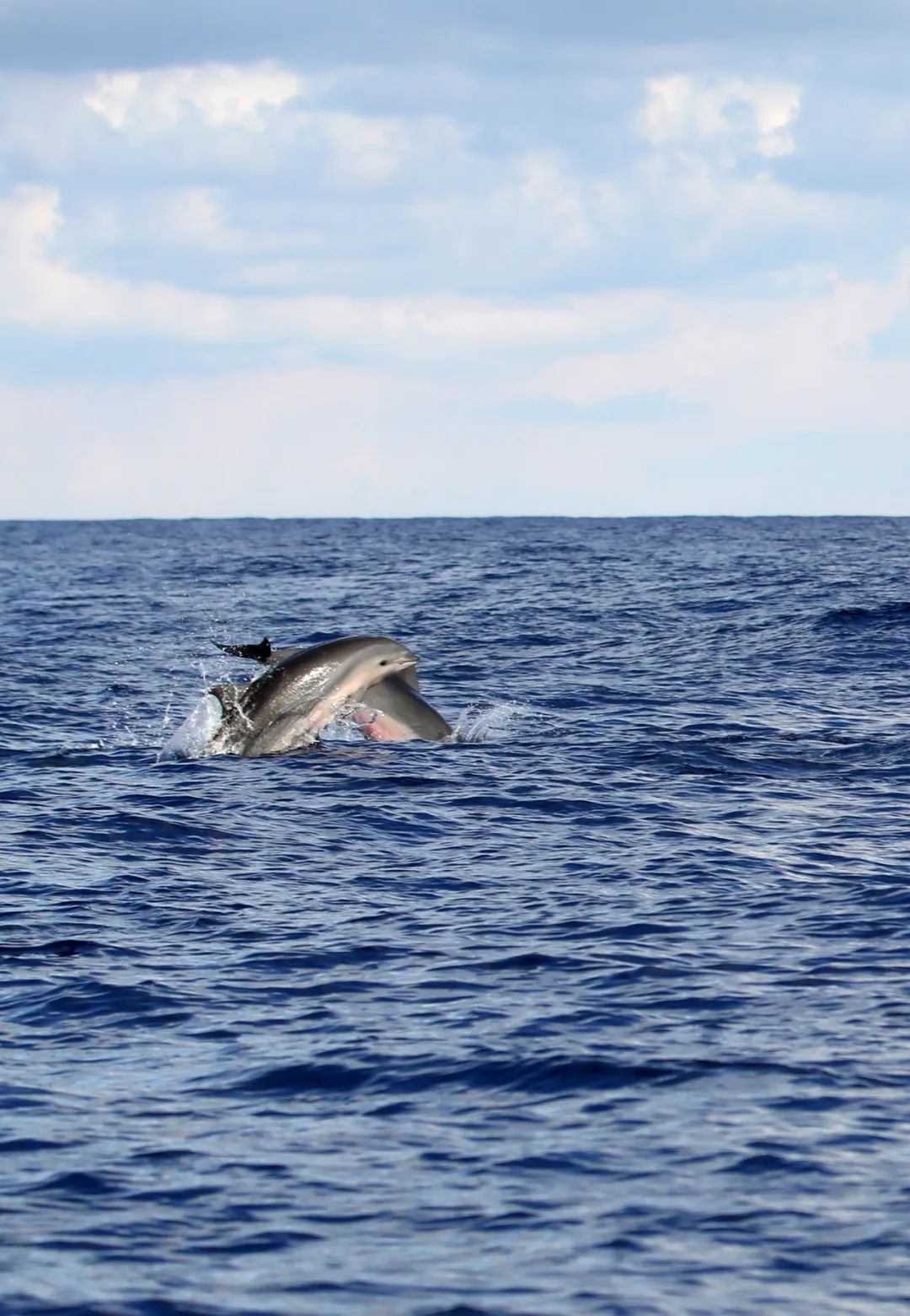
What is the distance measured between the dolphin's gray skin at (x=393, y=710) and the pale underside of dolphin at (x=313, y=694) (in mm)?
11

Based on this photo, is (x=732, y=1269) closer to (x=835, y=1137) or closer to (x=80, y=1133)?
(x=835, y=1137)

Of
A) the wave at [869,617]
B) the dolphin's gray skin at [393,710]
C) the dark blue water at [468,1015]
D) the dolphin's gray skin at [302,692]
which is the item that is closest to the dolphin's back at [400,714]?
the dolphin's gray skin at [393,710]

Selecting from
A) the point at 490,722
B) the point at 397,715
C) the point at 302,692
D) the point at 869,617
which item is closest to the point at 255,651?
the point at 302,692

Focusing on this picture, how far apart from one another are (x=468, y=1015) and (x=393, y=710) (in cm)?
1192

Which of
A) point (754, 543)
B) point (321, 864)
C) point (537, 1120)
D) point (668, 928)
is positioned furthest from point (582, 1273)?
point (754, 543)

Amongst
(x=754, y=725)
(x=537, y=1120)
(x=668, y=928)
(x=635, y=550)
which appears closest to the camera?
(x=537, y=1120)

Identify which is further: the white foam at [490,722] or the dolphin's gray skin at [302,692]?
the white foam at [490,722]

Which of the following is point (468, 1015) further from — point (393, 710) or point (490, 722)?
point (490, 722)

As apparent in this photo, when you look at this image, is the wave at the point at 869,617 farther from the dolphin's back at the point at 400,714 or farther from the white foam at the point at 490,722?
the dolphin's back at the point at 400,714

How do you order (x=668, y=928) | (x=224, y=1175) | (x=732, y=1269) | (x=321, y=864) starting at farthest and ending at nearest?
(x=321, y=864)
(x=668, y=928)
(x=224, y=1175)
(x=732, y=1269)

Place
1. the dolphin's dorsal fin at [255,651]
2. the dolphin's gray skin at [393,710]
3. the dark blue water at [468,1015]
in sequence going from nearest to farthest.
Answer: the dark blue water at [468,1015]
the dolphin's dorsal fin at [255,651]
the dolphin's gray skin at [393,710]

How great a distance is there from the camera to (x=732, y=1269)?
8.65 metres

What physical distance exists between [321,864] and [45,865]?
2727 millimetres

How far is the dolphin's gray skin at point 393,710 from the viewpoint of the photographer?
23.7 metres
